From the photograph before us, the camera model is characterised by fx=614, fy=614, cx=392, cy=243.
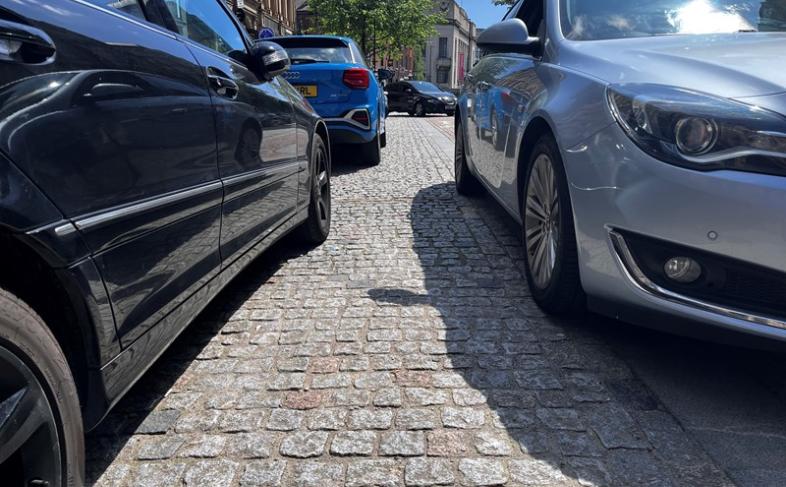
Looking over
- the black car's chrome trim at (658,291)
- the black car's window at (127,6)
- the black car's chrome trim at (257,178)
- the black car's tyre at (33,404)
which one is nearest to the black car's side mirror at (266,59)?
the black car's chrome trim at (257,178)

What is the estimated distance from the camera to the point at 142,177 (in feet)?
6.07

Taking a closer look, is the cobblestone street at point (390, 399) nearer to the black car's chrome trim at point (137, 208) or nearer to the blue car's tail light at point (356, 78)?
the black car's chrome trim at point (137, 208)

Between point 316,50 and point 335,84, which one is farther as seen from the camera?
point 316,50

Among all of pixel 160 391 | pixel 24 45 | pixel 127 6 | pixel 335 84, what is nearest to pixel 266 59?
pixel 127 6

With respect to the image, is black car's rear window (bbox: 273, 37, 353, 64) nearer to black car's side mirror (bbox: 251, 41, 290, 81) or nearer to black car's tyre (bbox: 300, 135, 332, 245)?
black car's tyre (bbox: 300, 135, 332, 245)

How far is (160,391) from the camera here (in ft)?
7.80

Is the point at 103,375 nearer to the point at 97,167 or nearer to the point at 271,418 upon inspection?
the point at 97,167

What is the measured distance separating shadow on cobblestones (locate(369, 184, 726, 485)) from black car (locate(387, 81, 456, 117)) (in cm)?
2279

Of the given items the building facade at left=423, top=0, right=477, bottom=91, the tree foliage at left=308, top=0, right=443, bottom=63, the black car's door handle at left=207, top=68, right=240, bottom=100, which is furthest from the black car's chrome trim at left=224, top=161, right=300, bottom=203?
the building facade at left=423, top=0, right=477, bottom=91

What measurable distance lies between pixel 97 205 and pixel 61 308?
28 cm

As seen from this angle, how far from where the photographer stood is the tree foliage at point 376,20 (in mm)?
33250

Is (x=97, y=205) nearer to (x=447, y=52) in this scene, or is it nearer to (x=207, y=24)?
(x=207, y=24)

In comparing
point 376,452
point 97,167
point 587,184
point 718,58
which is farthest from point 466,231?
point 97,167

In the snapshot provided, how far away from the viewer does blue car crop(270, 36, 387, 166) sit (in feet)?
23.7
